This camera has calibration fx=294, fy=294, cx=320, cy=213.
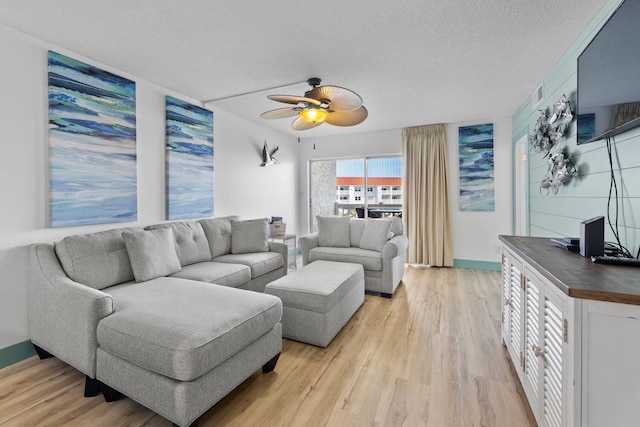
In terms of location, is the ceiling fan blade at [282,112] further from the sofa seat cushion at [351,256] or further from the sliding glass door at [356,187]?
the sliding glass door at [356,187]

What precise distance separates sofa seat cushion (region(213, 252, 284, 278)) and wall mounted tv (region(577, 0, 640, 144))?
9.45 ft

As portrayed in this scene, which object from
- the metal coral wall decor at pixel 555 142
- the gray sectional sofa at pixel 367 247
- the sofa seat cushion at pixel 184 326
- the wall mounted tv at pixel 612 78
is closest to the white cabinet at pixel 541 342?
the wall mounted tv at pixel 612 78

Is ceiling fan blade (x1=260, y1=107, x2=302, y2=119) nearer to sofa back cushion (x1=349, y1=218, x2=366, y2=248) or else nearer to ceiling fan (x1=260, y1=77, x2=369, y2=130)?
ceiling fan (x1=260, y1=77, x2=369, y2=130)

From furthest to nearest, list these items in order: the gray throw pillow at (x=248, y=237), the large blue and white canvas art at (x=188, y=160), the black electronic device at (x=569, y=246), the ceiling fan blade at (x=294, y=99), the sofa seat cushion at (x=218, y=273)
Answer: the gray throw pillow at (x=248, y=237), the large blue and white canvas art at (x=188, y=160), the sofa seat cushion at (x=218, y=273), the ceiling fan blade at (x=294, y=99), the black electronic device at (x=569, y=246)

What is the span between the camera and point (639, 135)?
1479mm

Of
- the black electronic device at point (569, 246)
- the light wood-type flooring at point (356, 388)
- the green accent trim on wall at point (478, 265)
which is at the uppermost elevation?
the black electronic device at point (569, 246)

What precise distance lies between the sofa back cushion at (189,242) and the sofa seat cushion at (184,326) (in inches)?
34.9

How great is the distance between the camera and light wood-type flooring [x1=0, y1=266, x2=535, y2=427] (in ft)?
5.08

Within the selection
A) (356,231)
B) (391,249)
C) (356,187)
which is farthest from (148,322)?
(356,187)

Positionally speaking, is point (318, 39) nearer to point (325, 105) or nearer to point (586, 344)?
point (325, 105)

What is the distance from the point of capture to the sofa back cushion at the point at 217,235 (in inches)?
133

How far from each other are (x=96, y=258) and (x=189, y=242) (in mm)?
872

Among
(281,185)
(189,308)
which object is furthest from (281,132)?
(189,308)

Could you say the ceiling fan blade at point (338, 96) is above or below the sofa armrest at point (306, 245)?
above
